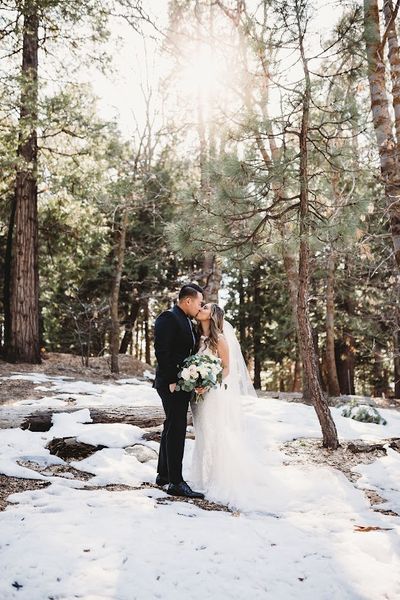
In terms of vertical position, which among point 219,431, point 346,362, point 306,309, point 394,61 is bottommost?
point 219,431

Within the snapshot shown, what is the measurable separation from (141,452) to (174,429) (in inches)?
47.4

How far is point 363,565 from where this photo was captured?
280 cm

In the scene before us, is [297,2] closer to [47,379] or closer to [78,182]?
[78,182]

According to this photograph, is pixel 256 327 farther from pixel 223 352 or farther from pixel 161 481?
pixel 161 481

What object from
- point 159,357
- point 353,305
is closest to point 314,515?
point 159,357

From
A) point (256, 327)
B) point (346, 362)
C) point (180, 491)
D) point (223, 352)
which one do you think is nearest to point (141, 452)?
point (180, 491)

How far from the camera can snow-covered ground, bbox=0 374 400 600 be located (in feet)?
7.84

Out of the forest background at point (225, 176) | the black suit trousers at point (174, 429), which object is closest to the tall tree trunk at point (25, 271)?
the forest background at point (225, 176)

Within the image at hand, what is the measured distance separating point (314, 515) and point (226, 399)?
1466mm

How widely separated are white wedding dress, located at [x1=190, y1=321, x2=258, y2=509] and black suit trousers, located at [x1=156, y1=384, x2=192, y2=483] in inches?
13.3

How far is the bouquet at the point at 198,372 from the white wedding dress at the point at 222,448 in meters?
0.30

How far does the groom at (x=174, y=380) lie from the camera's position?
4312mm

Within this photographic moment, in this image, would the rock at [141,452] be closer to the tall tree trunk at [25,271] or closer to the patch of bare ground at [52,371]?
the patch of bare ground at [52,371]

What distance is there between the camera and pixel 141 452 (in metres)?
5.36
